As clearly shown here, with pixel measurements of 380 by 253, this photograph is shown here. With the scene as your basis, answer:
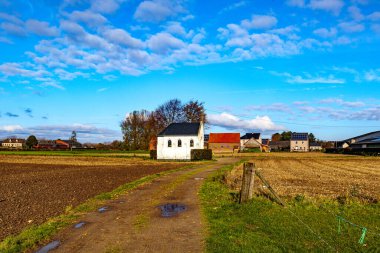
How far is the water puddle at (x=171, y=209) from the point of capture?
10.3m

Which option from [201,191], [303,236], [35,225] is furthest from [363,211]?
[35,225]

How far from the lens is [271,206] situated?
35.6ft

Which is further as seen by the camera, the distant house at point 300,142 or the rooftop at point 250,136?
the rooftop at point 250,136

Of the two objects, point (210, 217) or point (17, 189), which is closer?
point (210, 217)

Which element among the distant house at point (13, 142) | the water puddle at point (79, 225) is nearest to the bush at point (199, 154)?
the water puddle at point (79, 225)

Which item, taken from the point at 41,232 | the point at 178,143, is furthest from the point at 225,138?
the point at 41,232

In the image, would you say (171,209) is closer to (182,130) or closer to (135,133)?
(182,130)

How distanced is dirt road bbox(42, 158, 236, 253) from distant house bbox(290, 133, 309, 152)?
12940cm

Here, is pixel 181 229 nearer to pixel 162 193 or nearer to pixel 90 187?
pixel 162 193

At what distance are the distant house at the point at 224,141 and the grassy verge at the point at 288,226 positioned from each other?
346 ft

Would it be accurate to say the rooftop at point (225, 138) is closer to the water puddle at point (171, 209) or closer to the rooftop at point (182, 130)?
the rooftop at point (182, 130)

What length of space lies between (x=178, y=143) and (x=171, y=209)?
131ft

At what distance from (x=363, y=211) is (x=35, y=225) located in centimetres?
970

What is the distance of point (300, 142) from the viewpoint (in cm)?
13500
